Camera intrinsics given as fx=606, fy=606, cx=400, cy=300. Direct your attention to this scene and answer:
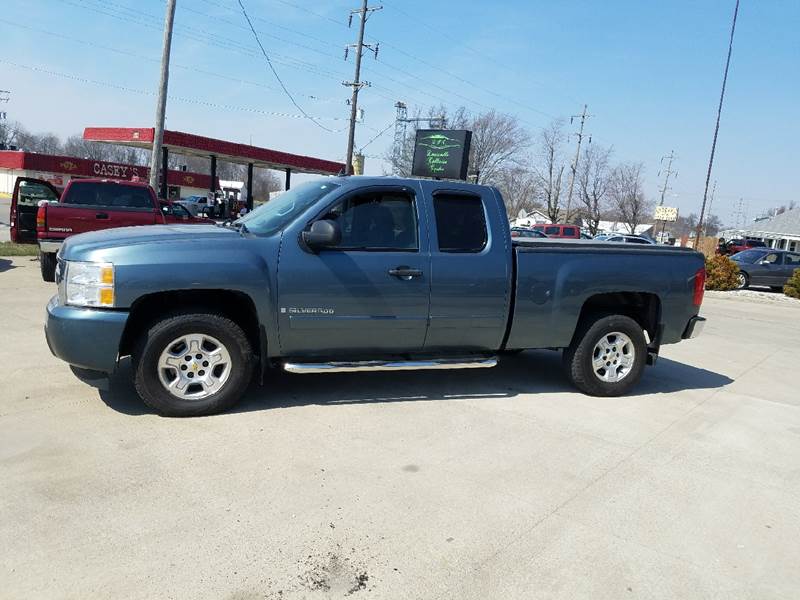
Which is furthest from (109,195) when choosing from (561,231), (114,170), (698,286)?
(114,170)

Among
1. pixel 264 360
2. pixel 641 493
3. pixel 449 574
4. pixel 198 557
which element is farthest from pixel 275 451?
pixel 641 493

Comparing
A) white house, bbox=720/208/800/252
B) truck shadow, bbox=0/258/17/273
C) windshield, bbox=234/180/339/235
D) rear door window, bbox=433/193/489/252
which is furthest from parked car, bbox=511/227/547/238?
white house, bbox=720/208/800/252

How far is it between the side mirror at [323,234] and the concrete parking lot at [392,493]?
4.43 ft

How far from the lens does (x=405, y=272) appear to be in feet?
15.9

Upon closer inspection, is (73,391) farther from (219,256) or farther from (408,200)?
(408,200)

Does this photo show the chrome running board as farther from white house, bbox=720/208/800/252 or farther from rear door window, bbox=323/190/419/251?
white house, bbox=720/208/800/252

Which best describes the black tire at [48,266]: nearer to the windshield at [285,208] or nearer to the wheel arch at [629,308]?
the windshield at [285,208]

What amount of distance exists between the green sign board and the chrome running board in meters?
11.4

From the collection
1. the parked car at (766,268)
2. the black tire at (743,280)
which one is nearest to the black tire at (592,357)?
the parked car at (766,268)

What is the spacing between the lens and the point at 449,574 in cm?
284

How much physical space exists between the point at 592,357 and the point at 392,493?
2881 millimetres

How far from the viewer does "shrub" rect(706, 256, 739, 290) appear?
62.3ft

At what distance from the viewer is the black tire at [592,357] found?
5660mm

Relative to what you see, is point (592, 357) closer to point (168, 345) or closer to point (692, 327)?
point (692, 327)
